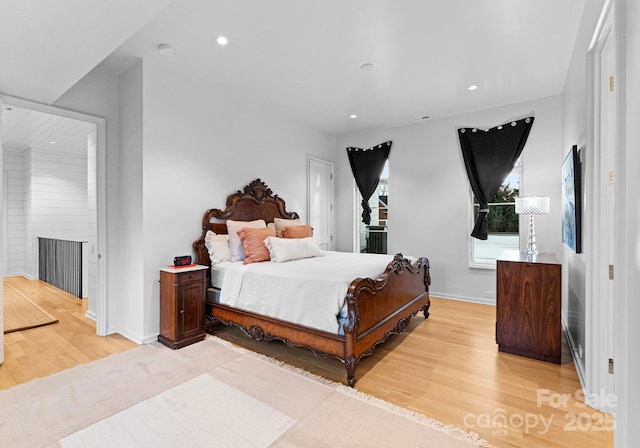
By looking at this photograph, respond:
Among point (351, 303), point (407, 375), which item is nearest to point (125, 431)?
point (351, 303)

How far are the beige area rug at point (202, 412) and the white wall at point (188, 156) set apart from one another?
0.91 meters

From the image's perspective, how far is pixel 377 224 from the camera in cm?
585

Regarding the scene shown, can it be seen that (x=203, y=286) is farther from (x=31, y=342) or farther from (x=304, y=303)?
(x=31, y=342)

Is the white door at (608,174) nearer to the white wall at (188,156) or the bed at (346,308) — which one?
the bed at (346,308)

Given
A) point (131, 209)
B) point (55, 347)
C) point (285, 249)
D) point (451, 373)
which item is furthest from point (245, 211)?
point (451, 373)

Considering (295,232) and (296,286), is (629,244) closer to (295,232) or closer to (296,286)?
(296,286)

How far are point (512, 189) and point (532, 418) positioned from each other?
3411 mm

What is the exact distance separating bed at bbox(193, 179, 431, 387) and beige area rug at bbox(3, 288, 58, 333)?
6.67ft

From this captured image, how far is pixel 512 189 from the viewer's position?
4566 millimetres

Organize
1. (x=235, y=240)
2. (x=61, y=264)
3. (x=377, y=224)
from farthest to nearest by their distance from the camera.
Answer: (x=377, y=224)
(x=61, y=264)
(x=235, y=240)

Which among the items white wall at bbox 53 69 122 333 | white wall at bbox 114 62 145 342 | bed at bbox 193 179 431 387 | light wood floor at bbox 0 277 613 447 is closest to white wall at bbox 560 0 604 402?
light wood floor at bbox 0 277 613 447

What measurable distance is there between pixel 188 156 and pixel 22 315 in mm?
3043

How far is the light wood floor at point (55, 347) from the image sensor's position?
2590mm

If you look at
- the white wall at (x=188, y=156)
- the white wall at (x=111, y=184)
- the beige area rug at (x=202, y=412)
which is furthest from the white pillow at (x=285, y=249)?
the white wall at (x=111, y=184)
